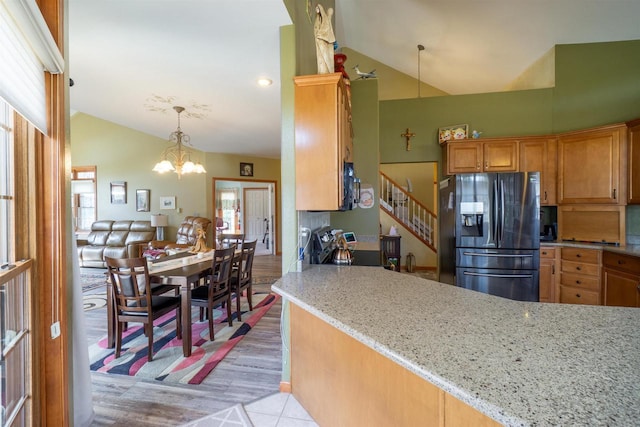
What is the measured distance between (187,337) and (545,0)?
5.12 meters

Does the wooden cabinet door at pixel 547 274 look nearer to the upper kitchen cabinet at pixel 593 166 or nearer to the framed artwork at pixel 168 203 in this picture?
the upper kitchen cabinet at pixel 593 166

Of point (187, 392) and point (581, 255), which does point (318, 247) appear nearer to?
point (187, 392)

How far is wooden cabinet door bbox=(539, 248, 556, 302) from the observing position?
363 cm

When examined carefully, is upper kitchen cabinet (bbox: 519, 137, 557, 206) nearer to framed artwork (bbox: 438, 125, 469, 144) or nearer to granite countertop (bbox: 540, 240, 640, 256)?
granite countertop (bbox: 540, 240, 640, 256)

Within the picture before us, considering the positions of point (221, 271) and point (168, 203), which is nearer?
point (221, 271)

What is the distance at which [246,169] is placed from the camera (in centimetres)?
776

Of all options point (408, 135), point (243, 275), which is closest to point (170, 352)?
point (243, 275)

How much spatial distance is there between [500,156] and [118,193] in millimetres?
7939

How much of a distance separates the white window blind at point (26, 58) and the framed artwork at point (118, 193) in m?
6.75

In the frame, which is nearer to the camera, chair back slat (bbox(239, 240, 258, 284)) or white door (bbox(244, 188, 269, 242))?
chair back slat (bbox(239, 240, 258, 284))

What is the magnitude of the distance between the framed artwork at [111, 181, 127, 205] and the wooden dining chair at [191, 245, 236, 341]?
5.33 metres

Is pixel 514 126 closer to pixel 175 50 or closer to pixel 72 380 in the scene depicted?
pixel 175 50

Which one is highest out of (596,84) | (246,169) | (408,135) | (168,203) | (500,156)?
(596,84)

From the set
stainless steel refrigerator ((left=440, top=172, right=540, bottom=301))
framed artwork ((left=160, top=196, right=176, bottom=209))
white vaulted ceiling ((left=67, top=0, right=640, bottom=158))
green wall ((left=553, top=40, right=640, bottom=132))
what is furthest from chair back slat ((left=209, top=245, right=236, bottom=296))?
green wall ((left=553, top=40, right=640, bottom=132))
